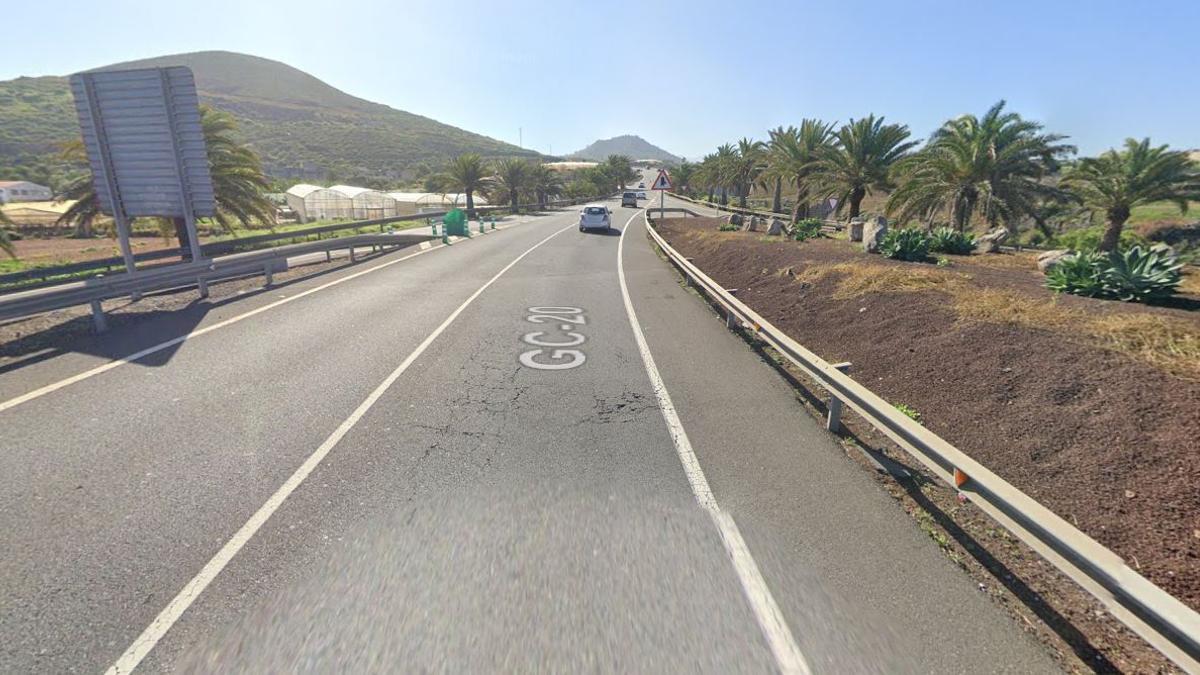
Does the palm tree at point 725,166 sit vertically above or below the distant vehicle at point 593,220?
above

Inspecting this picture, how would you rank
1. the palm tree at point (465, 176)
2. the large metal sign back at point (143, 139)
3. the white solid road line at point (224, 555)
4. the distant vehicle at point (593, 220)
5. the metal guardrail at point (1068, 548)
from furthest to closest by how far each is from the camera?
the palm tree at point (465, 176), the distant vehicle at point (593, 220), the large metal sign back at point (143, 139), the white solid road line at point (224, 555), the metal guardrail at point (1068, 548)

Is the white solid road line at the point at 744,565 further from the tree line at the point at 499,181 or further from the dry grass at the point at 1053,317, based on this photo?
the tree line at the point at 499,181

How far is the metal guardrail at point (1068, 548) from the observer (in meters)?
2.22

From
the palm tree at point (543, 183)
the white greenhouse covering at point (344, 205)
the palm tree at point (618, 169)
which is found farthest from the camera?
the palm tree at point (618, 169)

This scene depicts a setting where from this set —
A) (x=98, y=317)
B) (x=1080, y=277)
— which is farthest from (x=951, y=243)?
(x=98, y=317)

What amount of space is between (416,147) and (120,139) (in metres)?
157

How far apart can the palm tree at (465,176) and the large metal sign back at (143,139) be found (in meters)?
33.9

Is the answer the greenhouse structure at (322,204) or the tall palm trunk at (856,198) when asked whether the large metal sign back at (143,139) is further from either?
the greenhouse structure at (322,204)

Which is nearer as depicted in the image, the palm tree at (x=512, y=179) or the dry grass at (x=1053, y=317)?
the dry grass at (x=1053, y=317)

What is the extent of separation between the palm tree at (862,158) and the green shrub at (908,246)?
13.4m

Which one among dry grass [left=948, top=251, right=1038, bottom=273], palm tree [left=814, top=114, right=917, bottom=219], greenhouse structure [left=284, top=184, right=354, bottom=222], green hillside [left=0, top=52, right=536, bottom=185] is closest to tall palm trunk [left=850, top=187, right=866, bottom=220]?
palm tree [left=814, top=114, right=917, bottom=219]

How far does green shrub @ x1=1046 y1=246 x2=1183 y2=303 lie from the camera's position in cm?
652

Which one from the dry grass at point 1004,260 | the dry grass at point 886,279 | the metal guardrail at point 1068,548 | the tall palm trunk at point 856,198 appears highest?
the tall palm trunk at point 856,198

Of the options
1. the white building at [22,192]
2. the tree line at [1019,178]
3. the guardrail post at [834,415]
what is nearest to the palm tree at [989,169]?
the tree line at [1019,178]
